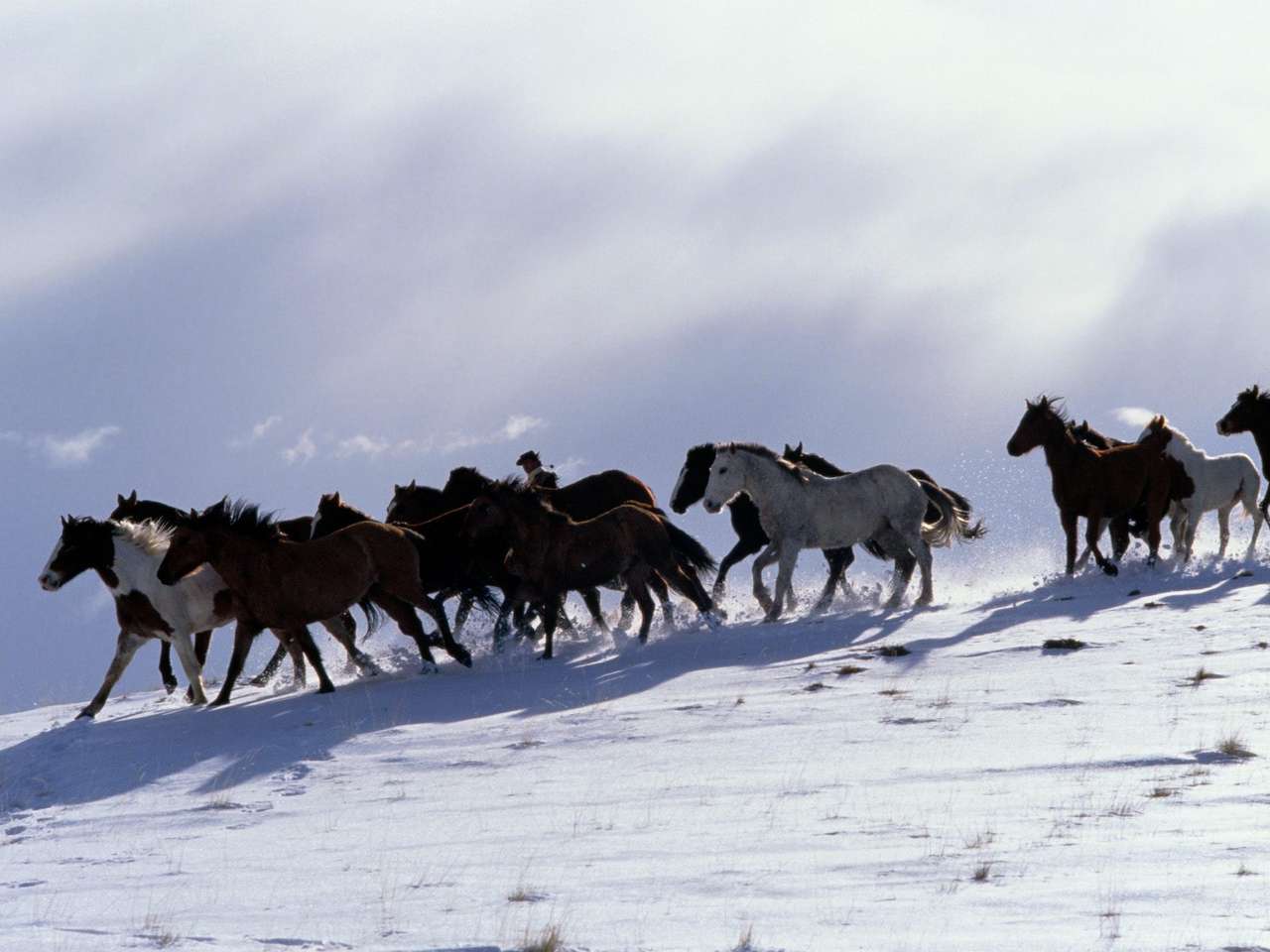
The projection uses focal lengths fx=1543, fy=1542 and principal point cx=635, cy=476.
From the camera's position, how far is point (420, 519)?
56.7 feet

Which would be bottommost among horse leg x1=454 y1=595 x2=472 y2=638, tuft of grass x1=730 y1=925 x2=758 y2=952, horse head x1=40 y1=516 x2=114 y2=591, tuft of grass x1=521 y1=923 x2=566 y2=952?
tuft of grass x1=730 y1=925 x2=758 y2=952

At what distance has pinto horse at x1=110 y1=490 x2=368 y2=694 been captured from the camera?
15.3m

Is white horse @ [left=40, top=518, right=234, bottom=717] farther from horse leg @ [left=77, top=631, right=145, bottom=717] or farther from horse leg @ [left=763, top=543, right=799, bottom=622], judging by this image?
horse leg @ [left=763, top=543, right=799, bottom=622]

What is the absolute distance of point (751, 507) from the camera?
18297mm

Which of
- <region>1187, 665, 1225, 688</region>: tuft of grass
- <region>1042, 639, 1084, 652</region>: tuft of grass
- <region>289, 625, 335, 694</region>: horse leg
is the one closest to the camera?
<region>1187, 665, 1225, 688</region>: tuft of grass

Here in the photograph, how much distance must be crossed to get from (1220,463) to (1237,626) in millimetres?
6279

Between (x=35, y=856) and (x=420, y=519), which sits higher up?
(x=420, y=519)

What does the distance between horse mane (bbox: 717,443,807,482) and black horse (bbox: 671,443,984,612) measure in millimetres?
466

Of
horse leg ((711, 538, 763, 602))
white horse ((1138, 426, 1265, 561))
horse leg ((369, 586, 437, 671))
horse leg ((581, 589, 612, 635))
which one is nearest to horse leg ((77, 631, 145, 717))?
horse leg ((369, 586, 437, 671))

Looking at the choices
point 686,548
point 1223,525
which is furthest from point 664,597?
point 1223,525

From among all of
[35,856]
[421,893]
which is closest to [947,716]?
[421,893]

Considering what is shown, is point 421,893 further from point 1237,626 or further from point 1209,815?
point 1237,626

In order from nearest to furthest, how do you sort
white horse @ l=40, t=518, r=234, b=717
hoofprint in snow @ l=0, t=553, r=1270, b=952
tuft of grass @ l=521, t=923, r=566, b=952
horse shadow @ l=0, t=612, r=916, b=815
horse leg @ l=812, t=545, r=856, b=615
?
tuft of grass @ l=521, t=923, r=566, b=952
hoofprint in snow @ l=0, t=553, r=1270, b=952
horse shadow @ l=0, t=612, r=916, b=815
white horse @ l=40, t=518, r=234, b=717
horse leg @ l=812, t=545, r=856, b=615

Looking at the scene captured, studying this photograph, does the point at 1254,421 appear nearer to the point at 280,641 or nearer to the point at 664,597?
the point at 664,597
